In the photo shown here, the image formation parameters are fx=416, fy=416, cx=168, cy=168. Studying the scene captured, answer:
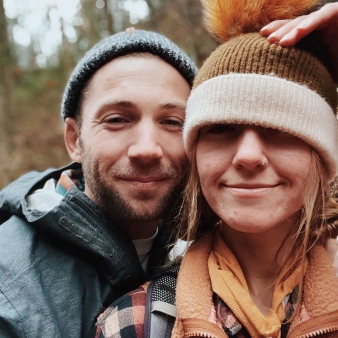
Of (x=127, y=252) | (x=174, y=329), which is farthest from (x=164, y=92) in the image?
(x=174, y=329)

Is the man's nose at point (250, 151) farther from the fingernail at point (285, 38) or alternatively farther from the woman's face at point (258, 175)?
the fingernail at point (285, 38)

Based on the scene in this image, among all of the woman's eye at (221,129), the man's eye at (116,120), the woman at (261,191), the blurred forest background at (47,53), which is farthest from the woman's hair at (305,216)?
the blurred forest background at (47,53)

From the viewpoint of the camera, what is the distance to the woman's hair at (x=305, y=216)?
1.69 meters

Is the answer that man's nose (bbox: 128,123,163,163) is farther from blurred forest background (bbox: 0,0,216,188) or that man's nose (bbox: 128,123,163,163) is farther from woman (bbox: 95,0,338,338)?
blurred forest background (bbox: 0,0,216,188)

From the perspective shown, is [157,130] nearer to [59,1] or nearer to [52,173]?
[52,173]

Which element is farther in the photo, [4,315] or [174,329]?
[4,315]

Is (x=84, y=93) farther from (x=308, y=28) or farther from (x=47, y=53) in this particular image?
(x=47, y=53)

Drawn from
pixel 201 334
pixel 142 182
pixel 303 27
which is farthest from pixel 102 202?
pixel 303 27

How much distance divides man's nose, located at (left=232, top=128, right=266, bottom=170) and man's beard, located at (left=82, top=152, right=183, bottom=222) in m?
0.72

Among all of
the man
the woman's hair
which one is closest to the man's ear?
the man

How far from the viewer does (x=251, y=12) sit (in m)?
1.83

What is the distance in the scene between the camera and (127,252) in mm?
2209

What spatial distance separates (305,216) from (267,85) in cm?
58

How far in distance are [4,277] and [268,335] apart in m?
1.20
